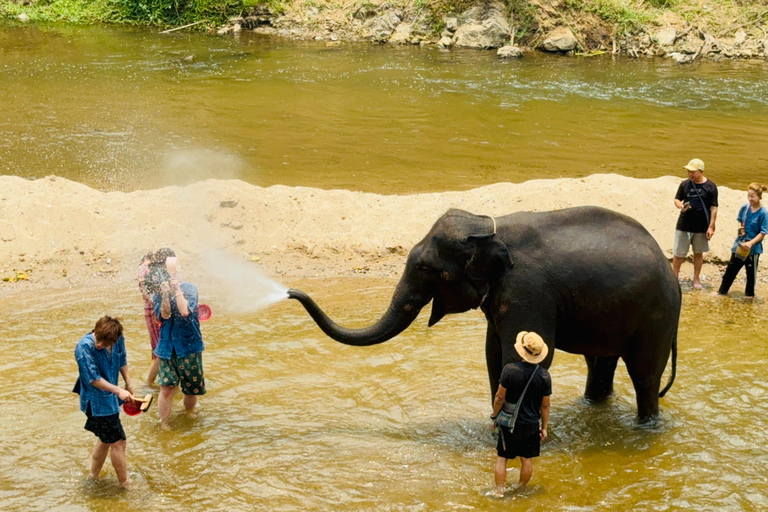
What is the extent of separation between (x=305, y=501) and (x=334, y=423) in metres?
1.26

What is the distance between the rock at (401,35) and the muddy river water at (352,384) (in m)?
12.7

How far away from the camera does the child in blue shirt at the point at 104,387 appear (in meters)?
6.18

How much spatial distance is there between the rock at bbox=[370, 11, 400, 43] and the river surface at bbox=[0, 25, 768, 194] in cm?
84

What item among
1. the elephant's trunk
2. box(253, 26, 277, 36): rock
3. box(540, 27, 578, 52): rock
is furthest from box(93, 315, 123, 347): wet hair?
box(253, 26, 277, 36): rock

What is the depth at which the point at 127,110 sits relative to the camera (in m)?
22.0

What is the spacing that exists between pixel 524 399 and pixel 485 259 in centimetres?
115

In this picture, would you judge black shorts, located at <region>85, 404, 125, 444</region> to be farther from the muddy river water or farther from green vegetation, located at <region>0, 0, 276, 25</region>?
green vegetation, located at <region>0, 0, 276, 25</region>

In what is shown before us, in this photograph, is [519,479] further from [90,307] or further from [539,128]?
[539,128]

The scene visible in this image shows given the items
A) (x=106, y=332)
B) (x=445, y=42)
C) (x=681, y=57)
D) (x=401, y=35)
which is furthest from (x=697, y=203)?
(x=401, y=35)

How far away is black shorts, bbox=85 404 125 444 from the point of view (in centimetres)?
635

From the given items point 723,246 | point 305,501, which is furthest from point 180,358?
point 723,246

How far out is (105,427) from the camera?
6359 mm

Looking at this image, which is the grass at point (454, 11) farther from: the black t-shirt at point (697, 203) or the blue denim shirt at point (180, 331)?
the blue denim shirt at point (180, 331)

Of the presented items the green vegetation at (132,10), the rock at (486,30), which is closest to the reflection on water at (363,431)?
the rock at (486,30)
